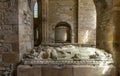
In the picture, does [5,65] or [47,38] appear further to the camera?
[47,38]

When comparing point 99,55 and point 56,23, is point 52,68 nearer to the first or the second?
point 99,55

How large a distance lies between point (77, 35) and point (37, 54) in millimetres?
7022

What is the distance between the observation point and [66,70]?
415 cm

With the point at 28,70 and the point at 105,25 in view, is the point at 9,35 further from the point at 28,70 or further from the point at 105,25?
the point at 105,25

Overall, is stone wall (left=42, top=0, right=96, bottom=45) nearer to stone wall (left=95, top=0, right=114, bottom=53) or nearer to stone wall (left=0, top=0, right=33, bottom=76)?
stone wall (left=95, top=0, right=114, bottom=53)

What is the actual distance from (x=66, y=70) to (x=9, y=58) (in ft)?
3.98

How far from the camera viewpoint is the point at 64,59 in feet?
14.0

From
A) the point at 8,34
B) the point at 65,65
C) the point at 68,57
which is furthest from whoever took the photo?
the point at 68,57

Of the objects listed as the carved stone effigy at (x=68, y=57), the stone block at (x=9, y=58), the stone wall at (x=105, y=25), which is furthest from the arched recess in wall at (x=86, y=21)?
the stone block at (x=9, y=58)

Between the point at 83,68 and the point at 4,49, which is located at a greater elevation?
the point at 4,49

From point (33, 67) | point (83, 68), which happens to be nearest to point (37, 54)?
point (33, 67)

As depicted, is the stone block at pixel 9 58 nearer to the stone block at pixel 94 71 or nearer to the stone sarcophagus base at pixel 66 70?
the stone sarcophagus base at pixel 66 70

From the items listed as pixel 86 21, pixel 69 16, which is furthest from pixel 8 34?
pixel 69 16

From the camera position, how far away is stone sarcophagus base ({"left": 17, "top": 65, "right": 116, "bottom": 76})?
4082 millimetres
